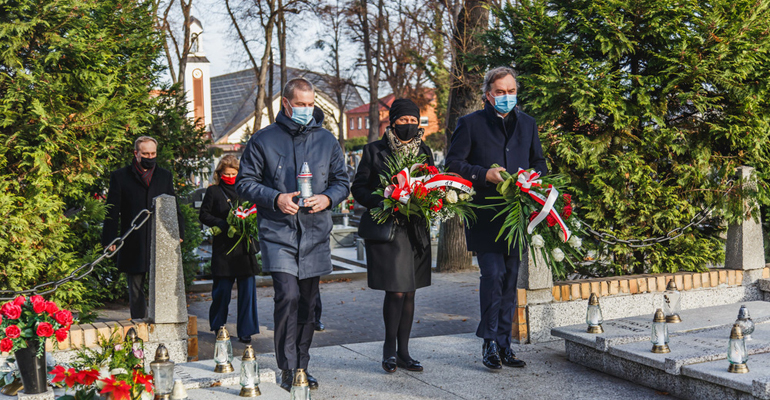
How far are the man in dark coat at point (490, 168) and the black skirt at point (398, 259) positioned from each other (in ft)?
1.64

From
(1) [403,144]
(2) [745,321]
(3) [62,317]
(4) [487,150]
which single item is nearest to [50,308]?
(3) [62,317]

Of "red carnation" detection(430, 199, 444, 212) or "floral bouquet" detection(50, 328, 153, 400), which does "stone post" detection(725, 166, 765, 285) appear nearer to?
"red carnation" detection(430, 199, 444, 212)

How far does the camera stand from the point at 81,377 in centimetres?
371

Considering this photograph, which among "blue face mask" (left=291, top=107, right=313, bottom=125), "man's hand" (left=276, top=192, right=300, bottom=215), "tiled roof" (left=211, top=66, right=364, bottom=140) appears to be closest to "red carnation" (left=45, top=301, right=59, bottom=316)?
"man's hand" (left=276, top=192, right=300, bottom=215)

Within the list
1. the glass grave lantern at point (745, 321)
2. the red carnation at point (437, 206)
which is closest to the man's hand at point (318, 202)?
the red carnation at point (437, 206)

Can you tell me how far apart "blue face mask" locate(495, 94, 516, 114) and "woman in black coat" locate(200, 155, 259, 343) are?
3.04m

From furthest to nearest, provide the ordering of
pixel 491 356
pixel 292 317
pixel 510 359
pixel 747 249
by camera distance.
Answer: pixel 747 249 → pixel 510 359 → pixel 491 356 → pixel 292 317

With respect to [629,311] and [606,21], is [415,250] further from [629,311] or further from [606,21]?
[606,21]

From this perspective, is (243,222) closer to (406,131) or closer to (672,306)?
(406,131)

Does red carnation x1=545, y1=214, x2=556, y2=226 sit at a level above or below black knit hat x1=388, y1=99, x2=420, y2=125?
below

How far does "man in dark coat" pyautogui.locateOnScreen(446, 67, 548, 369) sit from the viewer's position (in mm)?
5492

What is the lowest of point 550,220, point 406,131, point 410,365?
point 410,365

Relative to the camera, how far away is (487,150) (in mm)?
5602

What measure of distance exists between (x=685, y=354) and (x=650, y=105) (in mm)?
2867
